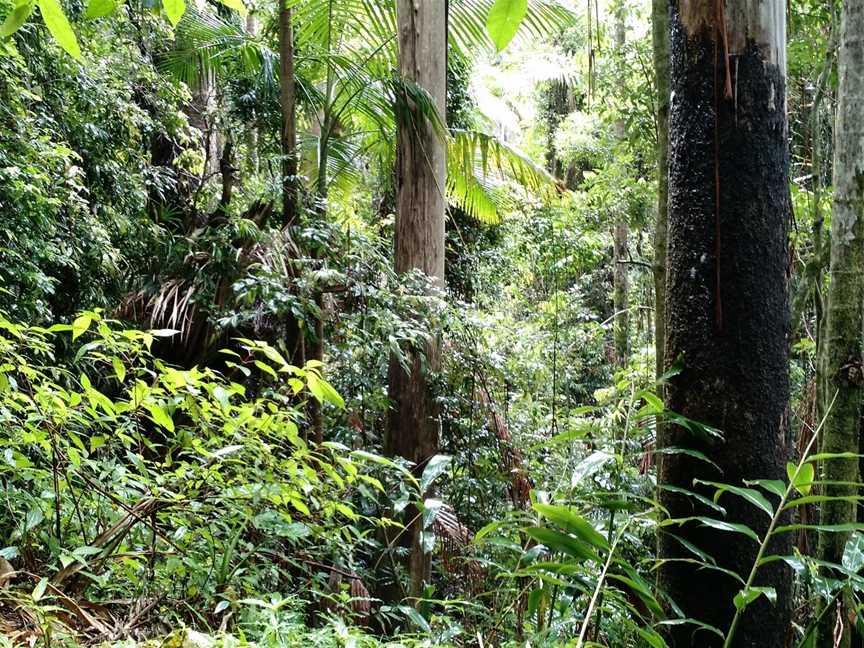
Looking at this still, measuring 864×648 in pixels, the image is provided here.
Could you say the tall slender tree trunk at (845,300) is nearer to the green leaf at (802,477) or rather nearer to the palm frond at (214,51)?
the green leaf at (802,477)

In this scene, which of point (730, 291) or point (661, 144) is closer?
point (730, 291)

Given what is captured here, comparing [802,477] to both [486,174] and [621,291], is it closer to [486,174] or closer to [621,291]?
[486,174]

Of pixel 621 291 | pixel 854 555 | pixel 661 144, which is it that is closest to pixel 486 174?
pixel 661 144

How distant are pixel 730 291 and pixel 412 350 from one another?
3578 mm


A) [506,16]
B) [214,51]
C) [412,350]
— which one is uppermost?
[214,51]

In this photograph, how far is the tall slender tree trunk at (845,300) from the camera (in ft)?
7.68

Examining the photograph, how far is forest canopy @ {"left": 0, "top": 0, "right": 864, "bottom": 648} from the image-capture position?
1892 mm

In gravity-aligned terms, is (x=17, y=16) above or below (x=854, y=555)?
above

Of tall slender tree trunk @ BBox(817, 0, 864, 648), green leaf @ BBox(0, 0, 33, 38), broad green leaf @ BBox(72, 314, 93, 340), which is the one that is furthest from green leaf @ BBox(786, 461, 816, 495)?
broad green leaf @ BBox(72, 314, 93, 340)

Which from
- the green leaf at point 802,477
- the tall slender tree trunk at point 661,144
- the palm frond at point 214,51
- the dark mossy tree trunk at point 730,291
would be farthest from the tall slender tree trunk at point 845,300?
the palm frond at point 214,51

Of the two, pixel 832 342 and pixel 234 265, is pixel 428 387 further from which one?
pixel 832 342

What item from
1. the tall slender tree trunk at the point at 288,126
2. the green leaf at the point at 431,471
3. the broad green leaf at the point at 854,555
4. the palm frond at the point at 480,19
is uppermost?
the palm frond at the point at 480,19

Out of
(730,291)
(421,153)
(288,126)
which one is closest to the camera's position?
(730,291)

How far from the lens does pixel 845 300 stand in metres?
2.50
